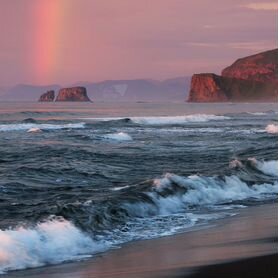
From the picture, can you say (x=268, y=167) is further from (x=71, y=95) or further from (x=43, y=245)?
(x=71, y=95)

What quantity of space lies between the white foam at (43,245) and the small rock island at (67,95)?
7262 inches

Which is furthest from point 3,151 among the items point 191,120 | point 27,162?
point 191,120

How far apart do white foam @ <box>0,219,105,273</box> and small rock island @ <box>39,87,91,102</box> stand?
18446cm

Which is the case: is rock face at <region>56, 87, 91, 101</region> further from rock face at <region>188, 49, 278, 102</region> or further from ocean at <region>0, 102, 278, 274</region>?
ocean at <region>0, 102, 278, 274</region>

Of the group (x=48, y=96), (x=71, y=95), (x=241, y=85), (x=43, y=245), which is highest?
(x=241, y=85)

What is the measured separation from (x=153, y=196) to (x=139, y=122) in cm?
4493

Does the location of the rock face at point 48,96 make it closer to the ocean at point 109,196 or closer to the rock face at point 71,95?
the rock face at point 71,95

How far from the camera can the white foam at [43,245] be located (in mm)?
7606

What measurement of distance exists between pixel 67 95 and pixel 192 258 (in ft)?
613

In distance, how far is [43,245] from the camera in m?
8.30

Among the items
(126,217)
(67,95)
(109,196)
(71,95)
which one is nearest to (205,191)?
(109,196)

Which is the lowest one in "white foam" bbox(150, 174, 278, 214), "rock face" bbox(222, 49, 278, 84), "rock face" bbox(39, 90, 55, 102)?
"white foam" bbox(150, 174, 278, 214)

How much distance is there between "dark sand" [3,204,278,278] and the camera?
22.3 ft

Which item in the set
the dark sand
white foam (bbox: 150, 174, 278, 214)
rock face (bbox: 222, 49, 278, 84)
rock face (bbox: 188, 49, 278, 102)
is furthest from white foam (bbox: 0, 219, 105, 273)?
rock face (bbox: 222, 49, 278, 84)
